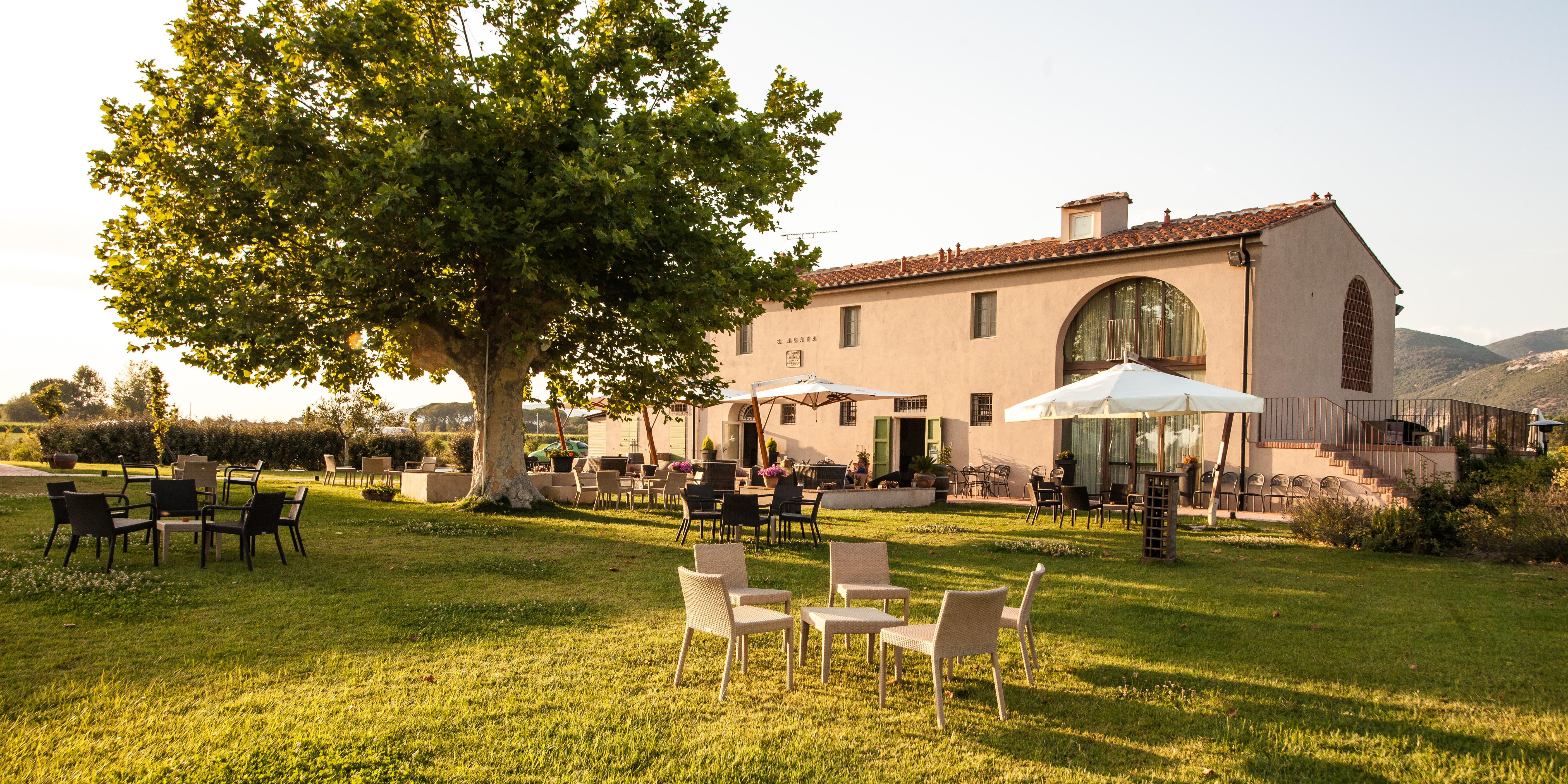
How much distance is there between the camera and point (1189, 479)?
1716cm

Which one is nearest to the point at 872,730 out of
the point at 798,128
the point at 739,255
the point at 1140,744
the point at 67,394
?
the point at 1140,744

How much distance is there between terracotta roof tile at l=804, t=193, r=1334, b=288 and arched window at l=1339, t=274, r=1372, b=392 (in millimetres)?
3396

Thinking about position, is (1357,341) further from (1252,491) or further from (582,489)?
(582,489)

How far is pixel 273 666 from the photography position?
5371 mm

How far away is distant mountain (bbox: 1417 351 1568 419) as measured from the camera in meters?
→ 68.9

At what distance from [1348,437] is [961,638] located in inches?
732

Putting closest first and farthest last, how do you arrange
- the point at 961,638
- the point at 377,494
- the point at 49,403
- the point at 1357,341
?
the point at 961,638 < the point at 377,494 < the point at 1357,341 < the point at 49,403

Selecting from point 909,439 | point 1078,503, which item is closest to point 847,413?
point 909,439

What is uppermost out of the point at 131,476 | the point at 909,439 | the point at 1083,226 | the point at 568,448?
the point at 1083,226

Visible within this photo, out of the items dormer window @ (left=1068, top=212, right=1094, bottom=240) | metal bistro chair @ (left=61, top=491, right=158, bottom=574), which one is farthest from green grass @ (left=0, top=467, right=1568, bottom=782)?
dormer window @ (left=1068, top=212, right=1094, bottom=240)

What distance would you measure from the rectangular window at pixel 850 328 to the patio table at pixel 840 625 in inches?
764

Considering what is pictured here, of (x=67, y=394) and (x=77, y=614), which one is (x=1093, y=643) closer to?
(x=77, y=614)

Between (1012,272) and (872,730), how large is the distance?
18.5m

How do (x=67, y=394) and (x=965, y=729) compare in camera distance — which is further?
(x=67, y=394)
